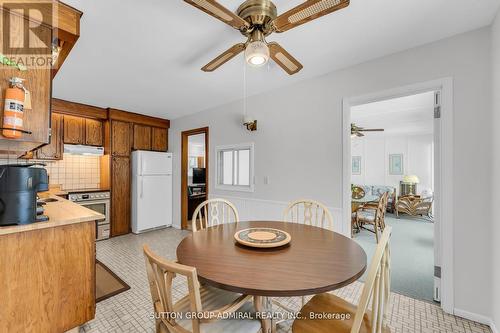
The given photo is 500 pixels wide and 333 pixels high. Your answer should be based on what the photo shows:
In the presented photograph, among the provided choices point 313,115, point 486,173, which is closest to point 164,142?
point 313,115

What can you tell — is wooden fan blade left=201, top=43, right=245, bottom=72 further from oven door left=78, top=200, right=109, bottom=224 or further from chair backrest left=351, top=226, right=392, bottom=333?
oven door left=78, top=200, right=109, bottom=224

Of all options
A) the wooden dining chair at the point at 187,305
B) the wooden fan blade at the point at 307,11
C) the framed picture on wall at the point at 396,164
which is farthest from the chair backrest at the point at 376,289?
the framed picture on wall at the point at 396,164

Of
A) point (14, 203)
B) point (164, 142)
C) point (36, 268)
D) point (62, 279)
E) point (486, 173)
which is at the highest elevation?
point (164, 142)

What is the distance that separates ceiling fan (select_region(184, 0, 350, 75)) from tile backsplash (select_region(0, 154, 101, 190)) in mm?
4093

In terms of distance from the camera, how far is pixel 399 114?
4.49m

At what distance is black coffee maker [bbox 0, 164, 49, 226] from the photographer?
1.46 meters

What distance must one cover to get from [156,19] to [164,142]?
11.6 feet

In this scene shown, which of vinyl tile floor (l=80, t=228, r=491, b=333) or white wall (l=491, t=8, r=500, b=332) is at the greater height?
white wall (l=491, t=8, r=500, b=332)

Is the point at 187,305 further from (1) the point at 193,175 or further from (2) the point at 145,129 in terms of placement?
(1) the point at 193,175

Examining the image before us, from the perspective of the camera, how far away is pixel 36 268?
5.09 feet

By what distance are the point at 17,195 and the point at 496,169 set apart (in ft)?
11.2

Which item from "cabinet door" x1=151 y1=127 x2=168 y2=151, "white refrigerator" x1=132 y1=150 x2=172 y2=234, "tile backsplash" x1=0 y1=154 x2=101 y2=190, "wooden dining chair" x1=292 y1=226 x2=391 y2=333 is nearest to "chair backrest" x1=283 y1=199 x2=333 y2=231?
"wooden dining chair" x1=292 y1=226 x2=391 y2=333

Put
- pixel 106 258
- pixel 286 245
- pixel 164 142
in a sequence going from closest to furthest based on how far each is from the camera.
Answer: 1. pixel 286 245
2. pixel 106 258
3. pixel 164 142

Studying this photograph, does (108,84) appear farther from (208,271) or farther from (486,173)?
(486,173)
